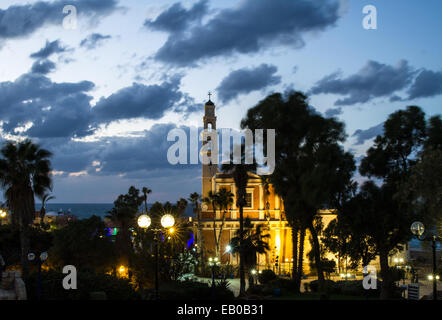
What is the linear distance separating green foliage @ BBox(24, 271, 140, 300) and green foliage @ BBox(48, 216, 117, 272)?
11.2m

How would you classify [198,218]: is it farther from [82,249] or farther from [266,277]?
[82,249]

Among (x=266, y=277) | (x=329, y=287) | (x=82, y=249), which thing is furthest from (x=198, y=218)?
(x=329, y=287)

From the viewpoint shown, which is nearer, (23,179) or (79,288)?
(79,288)

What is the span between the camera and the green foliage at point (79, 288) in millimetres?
Result: 20266

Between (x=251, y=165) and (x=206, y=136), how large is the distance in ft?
70.6

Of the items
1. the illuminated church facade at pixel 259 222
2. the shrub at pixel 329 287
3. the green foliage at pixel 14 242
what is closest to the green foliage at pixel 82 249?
the green foliage at pixel 14 242

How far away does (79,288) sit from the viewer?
68.3ft

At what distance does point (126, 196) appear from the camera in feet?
214

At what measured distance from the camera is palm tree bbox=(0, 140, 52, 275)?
24.5 m

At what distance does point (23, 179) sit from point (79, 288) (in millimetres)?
7706

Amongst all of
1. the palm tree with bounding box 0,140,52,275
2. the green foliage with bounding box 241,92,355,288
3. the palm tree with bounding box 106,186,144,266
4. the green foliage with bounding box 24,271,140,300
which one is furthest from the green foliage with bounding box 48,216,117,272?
the green foliage with bounding box 241,92,355,288
